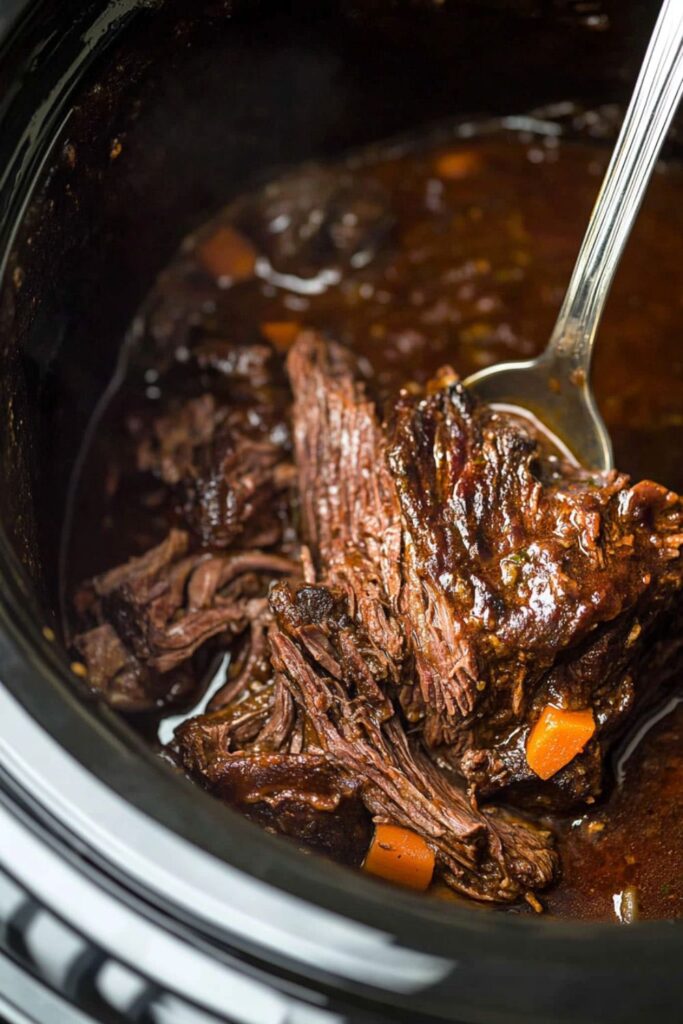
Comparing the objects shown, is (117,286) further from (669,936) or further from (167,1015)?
(669,936)

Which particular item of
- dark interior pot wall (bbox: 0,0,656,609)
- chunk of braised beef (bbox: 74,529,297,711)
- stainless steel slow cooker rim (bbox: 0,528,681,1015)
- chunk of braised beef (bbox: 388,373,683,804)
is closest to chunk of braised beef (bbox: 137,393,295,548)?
chunk of braised beef (bbox: 74,529,297,711)

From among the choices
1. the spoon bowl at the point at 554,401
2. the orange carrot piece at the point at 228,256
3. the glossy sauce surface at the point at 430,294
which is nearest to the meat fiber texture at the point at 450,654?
the spoon bowl at the point at 554,401

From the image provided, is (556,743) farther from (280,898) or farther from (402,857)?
(280,898)

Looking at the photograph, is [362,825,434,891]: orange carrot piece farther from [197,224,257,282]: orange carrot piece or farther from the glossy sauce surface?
[197,224,257,282]: orange carrot piece

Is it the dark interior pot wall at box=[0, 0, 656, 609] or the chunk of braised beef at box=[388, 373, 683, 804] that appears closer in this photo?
the chunk of braised beef at box=[388, 373, 683, 804]

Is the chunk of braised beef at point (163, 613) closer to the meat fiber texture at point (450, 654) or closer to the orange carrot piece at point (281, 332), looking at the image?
the meat fiber texture at point (450, 654)

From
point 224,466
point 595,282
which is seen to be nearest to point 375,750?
point 224,466

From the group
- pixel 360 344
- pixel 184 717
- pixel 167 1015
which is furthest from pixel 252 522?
pixel 167 1015
